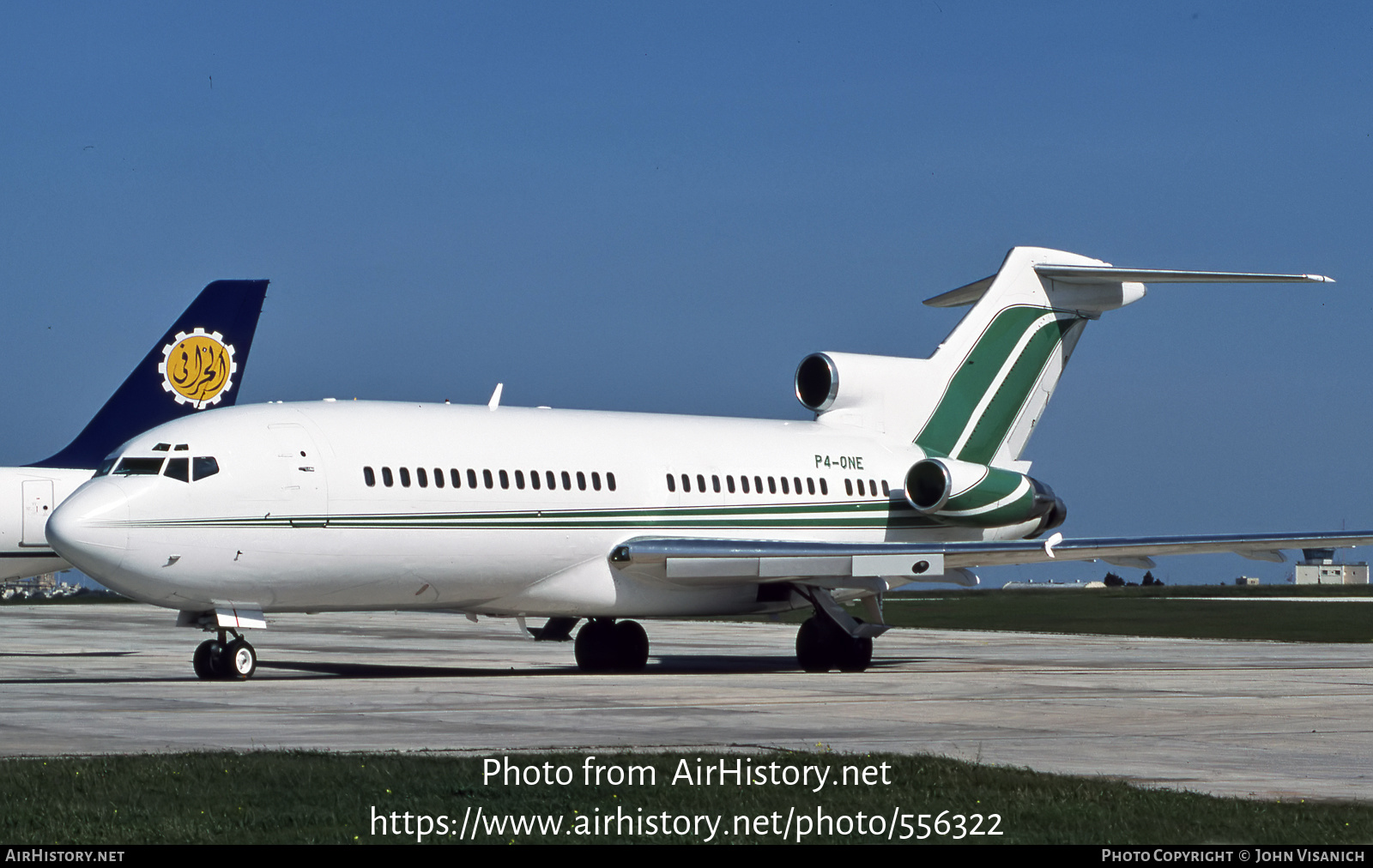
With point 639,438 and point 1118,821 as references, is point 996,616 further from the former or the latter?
point 1118,821

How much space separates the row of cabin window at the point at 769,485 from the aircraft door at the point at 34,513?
12442mm

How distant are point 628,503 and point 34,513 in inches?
484

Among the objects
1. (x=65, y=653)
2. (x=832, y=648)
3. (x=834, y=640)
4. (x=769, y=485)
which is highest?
(x=769, y=485)

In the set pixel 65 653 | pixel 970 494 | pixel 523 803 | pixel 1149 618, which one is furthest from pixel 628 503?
pixel 1149 618

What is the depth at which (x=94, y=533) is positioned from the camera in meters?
22.4

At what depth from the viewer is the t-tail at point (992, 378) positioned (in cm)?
3102

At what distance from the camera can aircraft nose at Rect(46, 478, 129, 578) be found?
22.4 meters

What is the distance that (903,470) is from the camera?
104 feet

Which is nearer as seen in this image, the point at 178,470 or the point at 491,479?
the point at 178,470

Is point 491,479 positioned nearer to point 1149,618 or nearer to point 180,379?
point 180,379

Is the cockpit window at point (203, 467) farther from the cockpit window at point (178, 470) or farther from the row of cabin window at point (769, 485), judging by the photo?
the row of cabin window at point (769, 485)

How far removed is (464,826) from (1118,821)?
152 inches

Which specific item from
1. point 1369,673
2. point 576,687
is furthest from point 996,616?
point 576,687

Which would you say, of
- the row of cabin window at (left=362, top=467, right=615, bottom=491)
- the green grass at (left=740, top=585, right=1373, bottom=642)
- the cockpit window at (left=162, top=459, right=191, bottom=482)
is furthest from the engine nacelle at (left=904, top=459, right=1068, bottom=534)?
the cockpit window at (left=162, top=459, right=191, bottom=482)
